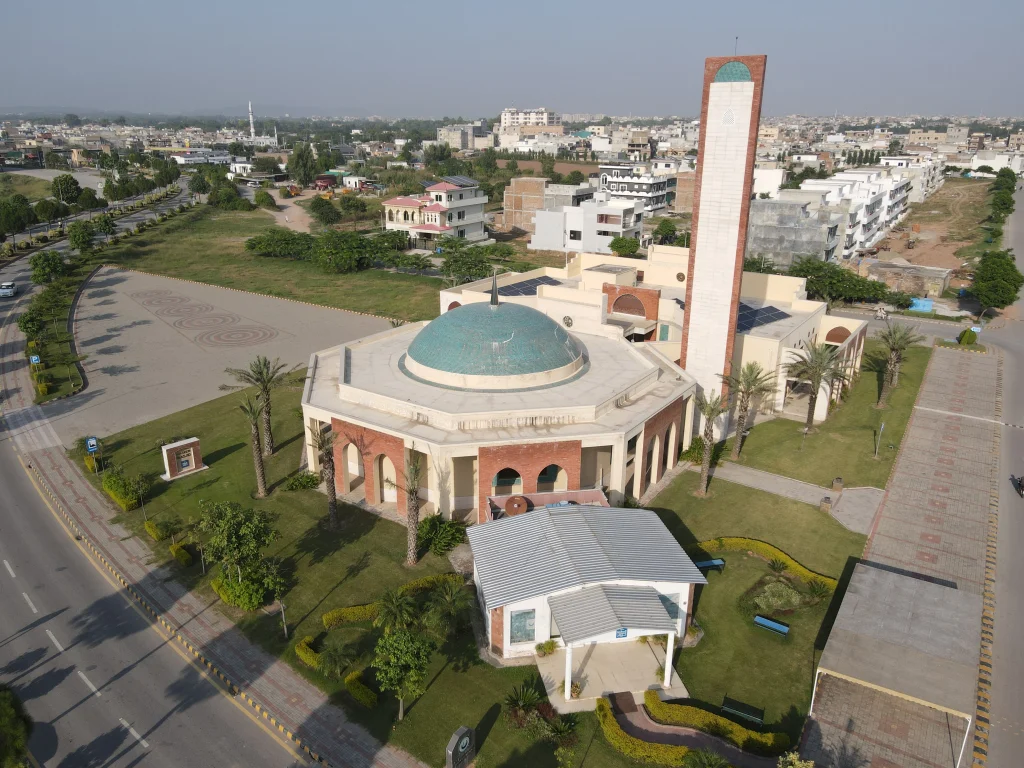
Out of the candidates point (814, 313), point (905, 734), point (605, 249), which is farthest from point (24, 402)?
point (605, 249)

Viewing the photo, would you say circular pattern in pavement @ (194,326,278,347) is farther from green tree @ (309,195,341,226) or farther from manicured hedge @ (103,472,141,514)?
green tree @ (309,195,341,226)

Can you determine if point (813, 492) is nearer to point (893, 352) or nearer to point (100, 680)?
point (893, 352)

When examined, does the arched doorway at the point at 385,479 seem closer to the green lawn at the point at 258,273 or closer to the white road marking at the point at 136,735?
the white road marking at the point at 136,735

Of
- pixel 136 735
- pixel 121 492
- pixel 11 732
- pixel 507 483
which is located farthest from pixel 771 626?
pixel 121 492

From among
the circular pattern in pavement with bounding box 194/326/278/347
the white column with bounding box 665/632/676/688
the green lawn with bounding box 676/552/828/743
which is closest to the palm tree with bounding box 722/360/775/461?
the green lawn with bounding box 676/552/828/743

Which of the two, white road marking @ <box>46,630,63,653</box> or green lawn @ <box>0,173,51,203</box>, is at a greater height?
green lawn @ <box>0,173,51,203</box>

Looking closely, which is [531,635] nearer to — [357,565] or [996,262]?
[357,565]
